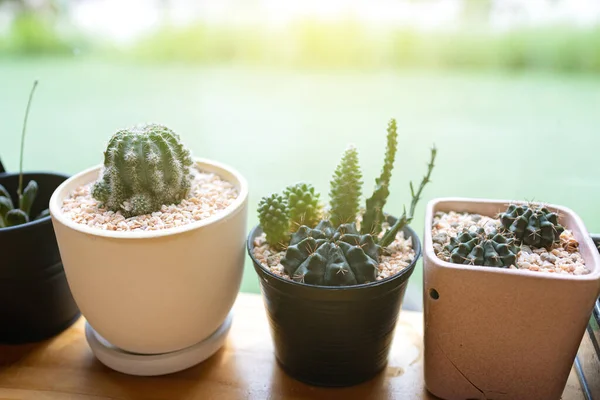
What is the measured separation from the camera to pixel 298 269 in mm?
1113

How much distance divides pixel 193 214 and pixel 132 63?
1380 mm

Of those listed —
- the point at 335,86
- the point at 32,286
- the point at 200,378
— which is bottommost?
the point at 200,378

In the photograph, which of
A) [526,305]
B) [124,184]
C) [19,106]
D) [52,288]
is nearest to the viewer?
[526,305]

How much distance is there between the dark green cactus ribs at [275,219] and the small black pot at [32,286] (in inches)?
18.8

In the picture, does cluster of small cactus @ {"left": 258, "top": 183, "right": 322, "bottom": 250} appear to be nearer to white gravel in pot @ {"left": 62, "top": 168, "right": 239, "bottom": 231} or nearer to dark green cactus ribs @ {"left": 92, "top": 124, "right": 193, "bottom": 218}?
white gravel in pot @ {"left": 62, "top": 168, "right": 239, "bottom": 231}

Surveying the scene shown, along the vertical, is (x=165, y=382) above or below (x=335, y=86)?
below

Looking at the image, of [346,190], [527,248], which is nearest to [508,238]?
[527,248]

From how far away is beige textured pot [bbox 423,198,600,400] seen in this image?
3.32ft

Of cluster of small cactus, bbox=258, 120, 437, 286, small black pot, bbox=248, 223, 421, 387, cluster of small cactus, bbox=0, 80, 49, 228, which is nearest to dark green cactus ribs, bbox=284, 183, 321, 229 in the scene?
cluster of small cactus, bbox=258, 120, 437, 286

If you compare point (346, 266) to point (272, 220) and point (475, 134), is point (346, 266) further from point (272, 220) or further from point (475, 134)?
point (475, 134)

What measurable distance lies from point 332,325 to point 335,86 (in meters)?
1.22

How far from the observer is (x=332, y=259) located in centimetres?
110

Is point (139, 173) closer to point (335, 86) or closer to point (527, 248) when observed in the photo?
point (527, 248)

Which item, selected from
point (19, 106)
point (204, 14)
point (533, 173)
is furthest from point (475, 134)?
point (19, 106)
